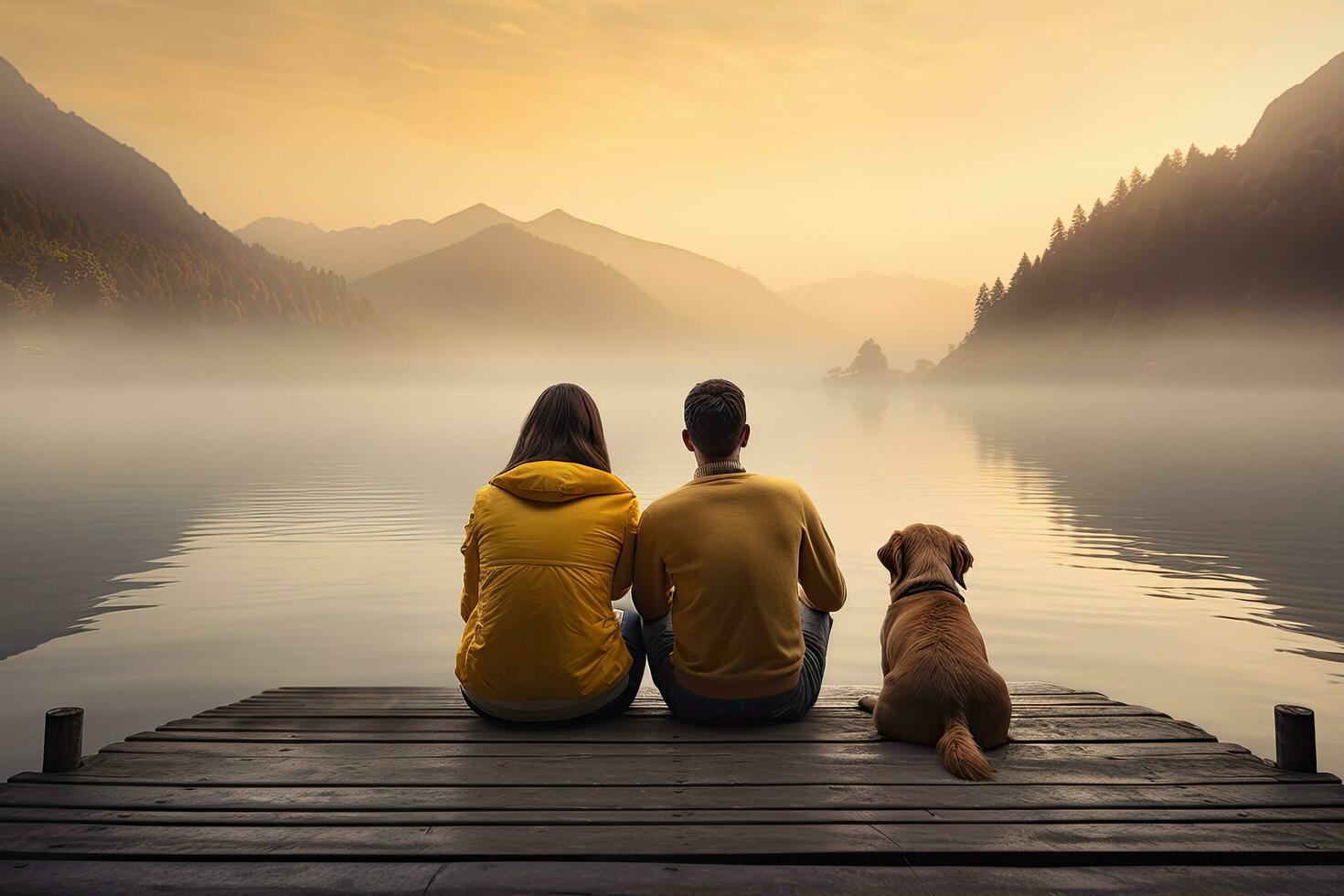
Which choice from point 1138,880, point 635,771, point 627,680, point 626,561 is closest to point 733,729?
point 627,680

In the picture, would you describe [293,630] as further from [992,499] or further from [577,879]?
[992,499]

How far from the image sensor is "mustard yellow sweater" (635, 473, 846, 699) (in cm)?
449

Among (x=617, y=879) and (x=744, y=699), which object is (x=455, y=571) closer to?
(x=744, y=699)

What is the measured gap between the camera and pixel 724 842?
3361 mm

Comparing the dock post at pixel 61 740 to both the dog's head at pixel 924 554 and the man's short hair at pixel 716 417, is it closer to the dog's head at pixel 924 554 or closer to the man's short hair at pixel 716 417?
the man's short hair at pixel 716 417

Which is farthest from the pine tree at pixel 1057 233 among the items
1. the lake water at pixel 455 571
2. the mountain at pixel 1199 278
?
the lake water at pixel 455 571

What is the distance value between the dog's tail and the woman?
1644 millimetres

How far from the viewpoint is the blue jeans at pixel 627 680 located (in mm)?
4859

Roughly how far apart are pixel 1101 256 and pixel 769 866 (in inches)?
6756

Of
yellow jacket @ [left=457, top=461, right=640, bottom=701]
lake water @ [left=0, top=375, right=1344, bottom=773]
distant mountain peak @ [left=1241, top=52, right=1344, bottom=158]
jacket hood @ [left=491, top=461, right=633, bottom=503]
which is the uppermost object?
distant mountain peak @ [left=1241, top=52, right=1344, bottom=158]

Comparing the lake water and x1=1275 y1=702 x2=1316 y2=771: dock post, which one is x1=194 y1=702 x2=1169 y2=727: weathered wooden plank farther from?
the lake water

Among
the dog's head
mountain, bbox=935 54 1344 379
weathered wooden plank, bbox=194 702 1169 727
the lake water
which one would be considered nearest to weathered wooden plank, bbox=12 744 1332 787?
weathered wooden plank, bbox=194 702 1169 727

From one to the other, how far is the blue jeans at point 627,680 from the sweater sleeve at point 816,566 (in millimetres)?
945

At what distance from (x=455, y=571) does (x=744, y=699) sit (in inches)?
427
